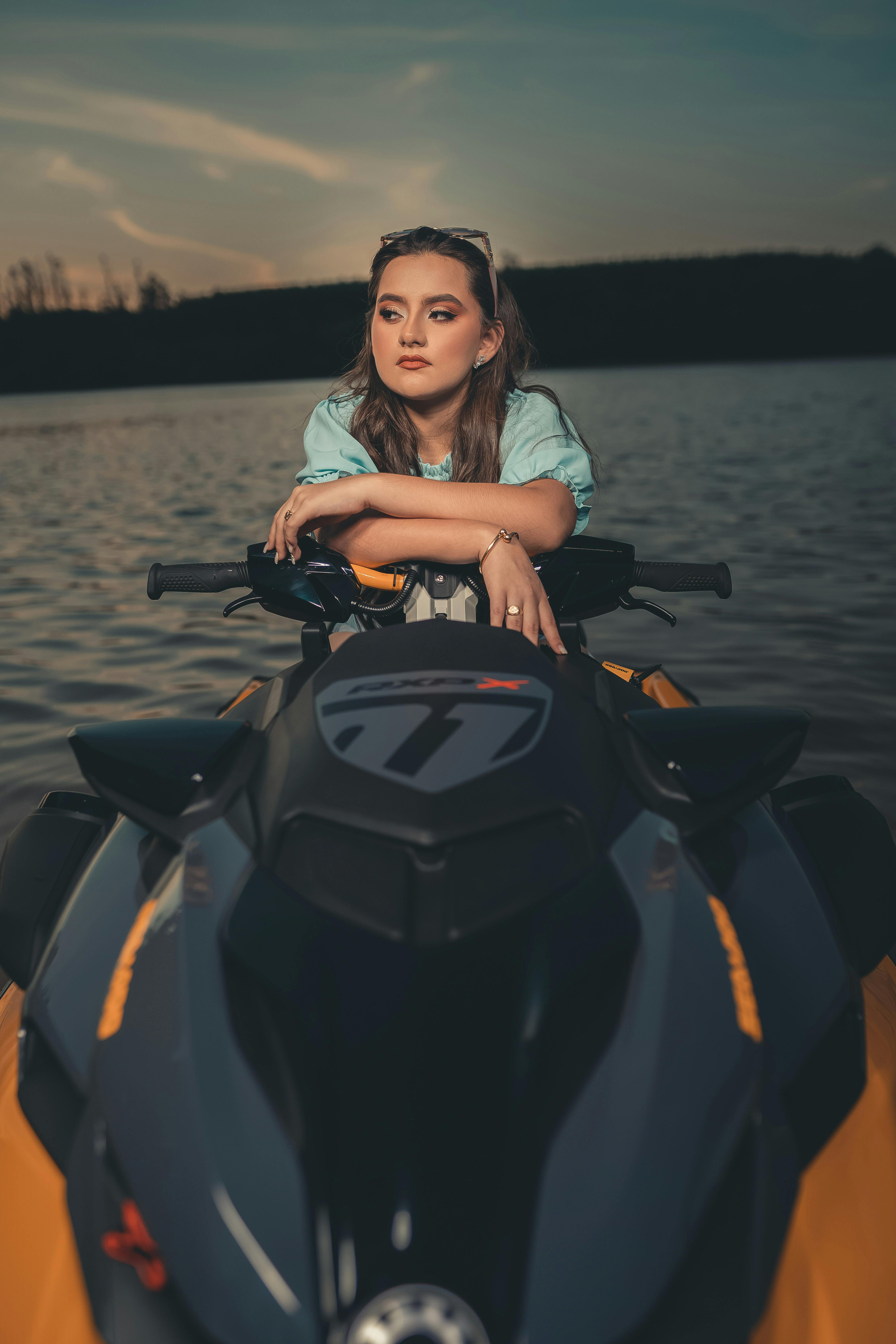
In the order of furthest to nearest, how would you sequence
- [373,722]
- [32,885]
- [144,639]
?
[144,639]
[32,885]
[373,722]

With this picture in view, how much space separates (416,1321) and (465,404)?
1.86 m

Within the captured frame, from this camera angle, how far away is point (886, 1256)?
785 millimetres

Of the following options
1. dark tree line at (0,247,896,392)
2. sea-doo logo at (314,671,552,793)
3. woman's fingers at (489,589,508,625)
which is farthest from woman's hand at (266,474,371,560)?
dark tree line at (0,247,896,392)

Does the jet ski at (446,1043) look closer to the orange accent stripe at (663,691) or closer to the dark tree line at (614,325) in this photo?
the orange accent stripe at (663,691)

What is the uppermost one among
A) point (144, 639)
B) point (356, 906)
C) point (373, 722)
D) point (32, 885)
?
point (373, 722)

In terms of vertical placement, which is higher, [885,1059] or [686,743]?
[686,743]

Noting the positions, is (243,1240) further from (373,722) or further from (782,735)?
(782,735)

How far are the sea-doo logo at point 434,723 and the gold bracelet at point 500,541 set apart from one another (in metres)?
0.64

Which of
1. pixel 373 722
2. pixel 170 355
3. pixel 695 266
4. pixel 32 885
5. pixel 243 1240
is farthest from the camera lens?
pixel 695 266

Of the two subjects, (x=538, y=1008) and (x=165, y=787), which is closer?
(x=538, y=1008)

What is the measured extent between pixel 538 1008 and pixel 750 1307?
0.85 ft

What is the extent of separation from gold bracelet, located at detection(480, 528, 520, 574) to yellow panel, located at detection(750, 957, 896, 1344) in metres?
0.95

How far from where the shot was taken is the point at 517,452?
2025mm

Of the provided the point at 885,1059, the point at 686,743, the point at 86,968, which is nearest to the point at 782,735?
the point at 686,743
